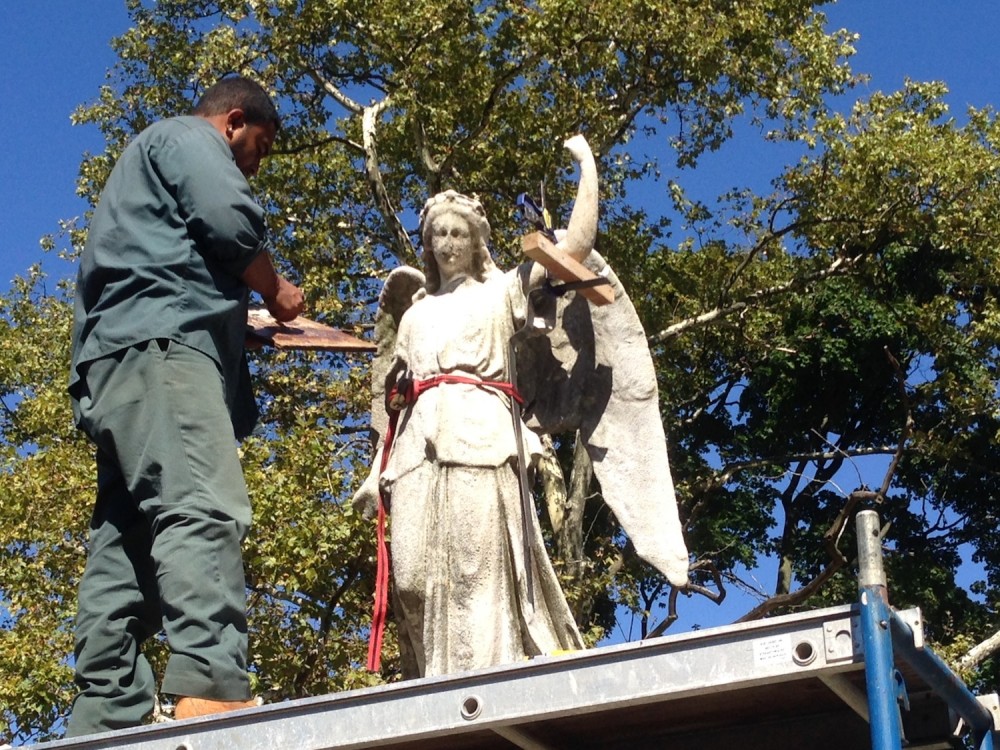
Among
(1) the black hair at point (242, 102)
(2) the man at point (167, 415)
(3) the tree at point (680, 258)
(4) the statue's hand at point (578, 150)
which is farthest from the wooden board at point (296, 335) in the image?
(3) the tree at point (680, 258)

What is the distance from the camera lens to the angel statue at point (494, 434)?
541cm

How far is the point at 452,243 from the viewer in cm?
599

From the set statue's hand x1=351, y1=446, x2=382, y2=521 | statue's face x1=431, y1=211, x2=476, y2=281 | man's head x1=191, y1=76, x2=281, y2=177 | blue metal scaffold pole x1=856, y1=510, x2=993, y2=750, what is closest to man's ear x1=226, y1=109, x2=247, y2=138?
man's head x1=191, y1=76, x2=281, y2=177

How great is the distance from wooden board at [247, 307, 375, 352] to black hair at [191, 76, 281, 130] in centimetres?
58

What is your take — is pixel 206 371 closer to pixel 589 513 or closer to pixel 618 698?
pixel 618 698

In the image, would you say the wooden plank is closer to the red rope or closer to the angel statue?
the angel statue

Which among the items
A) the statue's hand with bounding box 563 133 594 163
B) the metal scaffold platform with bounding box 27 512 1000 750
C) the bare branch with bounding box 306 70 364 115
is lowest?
the metal scaffold platform with bounding box 27 512 1000 750

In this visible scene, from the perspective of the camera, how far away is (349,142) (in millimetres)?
17609

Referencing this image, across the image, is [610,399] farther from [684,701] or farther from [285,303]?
[684,701]

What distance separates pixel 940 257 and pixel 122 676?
52.9ft

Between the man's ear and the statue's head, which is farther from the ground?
the statue's head

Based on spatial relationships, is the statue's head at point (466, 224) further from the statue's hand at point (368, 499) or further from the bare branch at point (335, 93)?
the bare branch at point (335, 93)

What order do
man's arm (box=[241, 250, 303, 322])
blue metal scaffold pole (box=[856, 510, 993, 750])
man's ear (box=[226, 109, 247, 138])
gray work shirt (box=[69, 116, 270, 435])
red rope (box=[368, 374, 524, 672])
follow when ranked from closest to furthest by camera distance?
blue metal scaffold pole (box=[856, 510, 993, 750]) < gray work shirt (box=[69, 116, 270, 435]) < man's arm (box=[241, 250, 303, 322]) < man's ear (box=[226, 109, 247, 138]) < red rope (box=[368, 374, 524, 672])

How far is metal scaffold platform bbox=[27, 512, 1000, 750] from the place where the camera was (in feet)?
9.96
